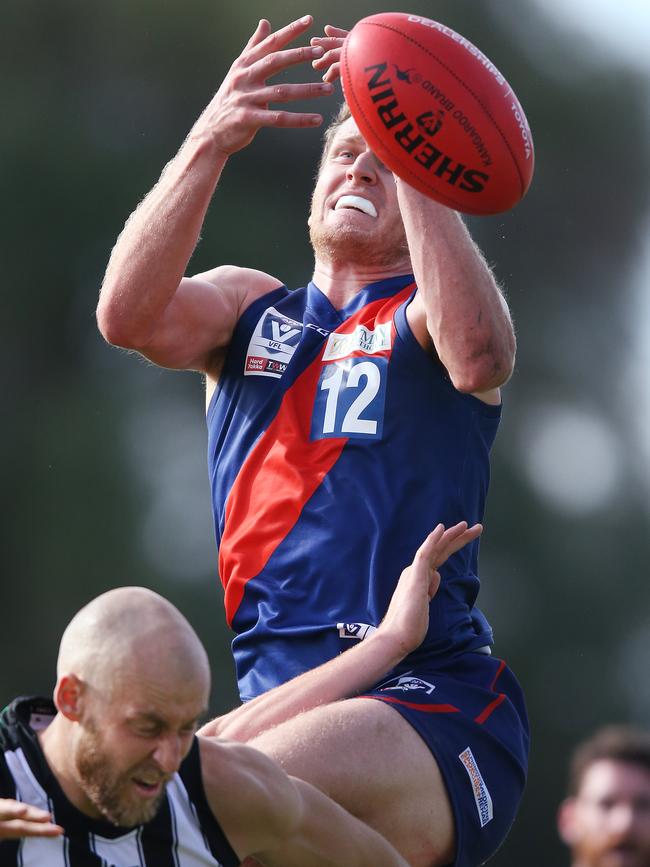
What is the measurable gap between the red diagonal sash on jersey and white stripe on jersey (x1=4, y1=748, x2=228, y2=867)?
1204mm

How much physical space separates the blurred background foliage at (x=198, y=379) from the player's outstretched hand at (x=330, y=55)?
8.21m

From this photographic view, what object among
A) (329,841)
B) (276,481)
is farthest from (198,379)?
(329,841)

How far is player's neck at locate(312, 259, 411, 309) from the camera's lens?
6141mm

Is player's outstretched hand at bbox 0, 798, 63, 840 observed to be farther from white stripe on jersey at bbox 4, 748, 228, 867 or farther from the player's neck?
the player's neck

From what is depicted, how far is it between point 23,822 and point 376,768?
128 centimetres

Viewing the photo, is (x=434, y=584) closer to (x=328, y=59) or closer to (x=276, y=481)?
(x=276, y=481)

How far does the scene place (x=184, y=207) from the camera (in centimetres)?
571

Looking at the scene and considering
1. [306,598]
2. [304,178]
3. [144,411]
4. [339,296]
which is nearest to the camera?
[306,598]

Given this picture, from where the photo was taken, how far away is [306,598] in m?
5.60

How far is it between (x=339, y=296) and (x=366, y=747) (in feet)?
5.54

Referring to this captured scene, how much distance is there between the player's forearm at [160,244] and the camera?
5711mm

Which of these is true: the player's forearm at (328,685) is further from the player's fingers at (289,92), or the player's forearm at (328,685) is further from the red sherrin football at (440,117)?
the player's fingers at (289,92)

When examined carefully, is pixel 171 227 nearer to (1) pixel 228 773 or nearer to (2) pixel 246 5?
(1) pixel 228 773

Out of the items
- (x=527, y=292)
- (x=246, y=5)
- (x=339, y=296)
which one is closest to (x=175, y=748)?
(x=339, y=296)
